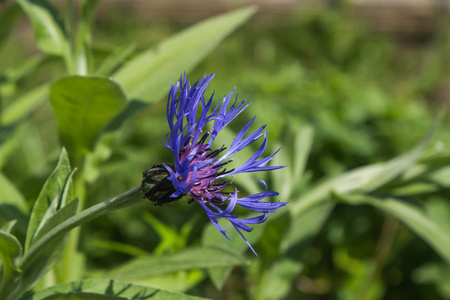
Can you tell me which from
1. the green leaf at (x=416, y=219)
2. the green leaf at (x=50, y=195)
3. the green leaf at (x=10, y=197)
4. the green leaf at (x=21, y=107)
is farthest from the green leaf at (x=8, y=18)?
the green leaf at (x=416, y=219)

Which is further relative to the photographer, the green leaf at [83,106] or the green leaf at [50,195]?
the green leaf at [83,106]

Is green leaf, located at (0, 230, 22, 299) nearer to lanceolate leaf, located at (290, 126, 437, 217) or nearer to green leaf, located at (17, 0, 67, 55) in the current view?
green leaf, located at (17, 0, 67, 55)

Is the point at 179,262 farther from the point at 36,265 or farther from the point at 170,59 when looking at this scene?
the point at 170,59

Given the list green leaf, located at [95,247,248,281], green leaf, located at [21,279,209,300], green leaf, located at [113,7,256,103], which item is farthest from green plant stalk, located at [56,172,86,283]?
green leaf, located at [21,279,209,300]

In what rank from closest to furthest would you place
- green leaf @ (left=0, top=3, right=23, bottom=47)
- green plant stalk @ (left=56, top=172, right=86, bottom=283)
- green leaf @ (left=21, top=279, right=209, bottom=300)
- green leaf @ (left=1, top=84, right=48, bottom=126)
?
green leaf @ (left=21, top=279, right=209, bottom=300) < green plant stalk @ (left=56, top=172, right=86, bottom=283) < green leaf @ (left=0, top=3, right=23, bottom=47) < green leaf @ (left=1, top=84, right=48, bottom=126)

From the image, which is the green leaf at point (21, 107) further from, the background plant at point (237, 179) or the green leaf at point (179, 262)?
the green leaf at point (179, 262)
